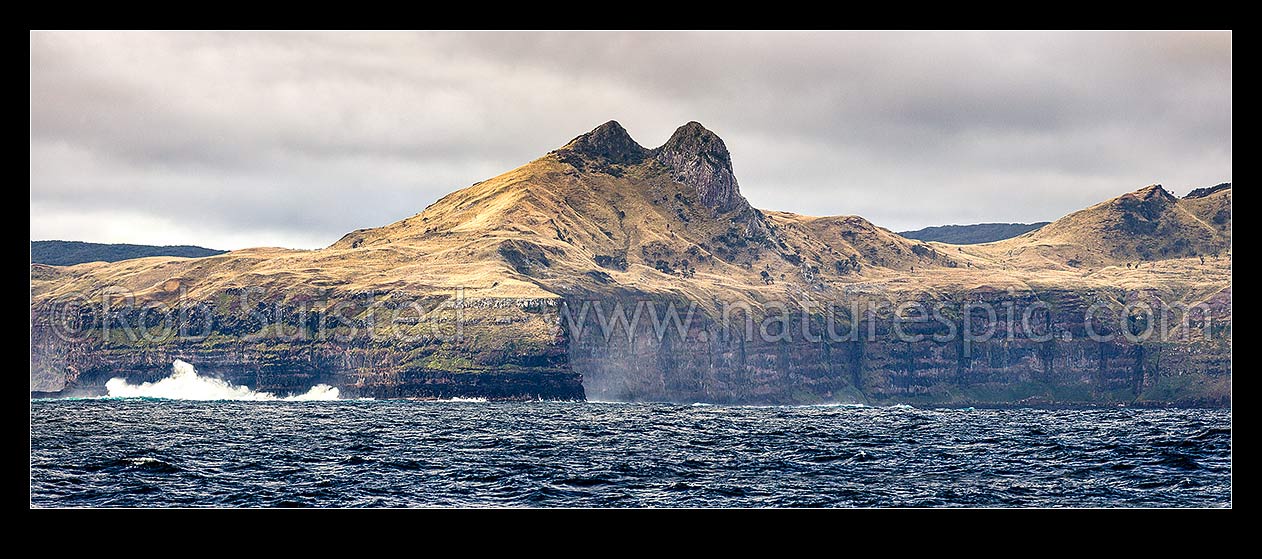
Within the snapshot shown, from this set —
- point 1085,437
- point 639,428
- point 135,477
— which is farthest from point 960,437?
point 135,477

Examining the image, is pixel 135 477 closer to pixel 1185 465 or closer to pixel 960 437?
pixel 1185 465

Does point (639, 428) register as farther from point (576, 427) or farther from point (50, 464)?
point (50, 464)

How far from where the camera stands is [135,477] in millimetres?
78312

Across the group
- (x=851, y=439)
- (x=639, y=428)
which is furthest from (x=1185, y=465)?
(x=639, y=428)
